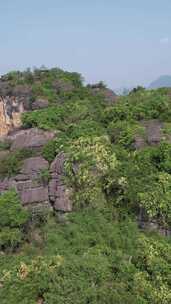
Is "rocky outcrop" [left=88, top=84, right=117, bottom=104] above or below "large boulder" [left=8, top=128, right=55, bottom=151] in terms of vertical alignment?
above

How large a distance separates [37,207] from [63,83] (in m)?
17.4

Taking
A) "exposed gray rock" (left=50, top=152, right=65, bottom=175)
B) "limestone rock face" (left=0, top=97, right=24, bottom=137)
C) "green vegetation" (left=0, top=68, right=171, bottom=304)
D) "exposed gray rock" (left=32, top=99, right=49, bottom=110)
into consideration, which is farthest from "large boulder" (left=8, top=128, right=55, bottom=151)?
"limestone rock face" (left=0, top=97, right=24, bottom=137)

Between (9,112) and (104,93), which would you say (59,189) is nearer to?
(9,112)

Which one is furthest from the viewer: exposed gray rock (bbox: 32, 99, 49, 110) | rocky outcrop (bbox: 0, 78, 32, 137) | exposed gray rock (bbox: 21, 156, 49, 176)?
rocky outcrop (bbox: 0, 78, 32, 137)

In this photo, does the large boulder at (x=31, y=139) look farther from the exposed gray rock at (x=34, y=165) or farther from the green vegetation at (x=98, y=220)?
the exposed gray rock at (x=34, y=165)

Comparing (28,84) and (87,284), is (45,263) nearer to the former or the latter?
(87,284)

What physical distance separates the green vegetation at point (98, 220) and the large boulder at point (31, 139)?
1.97ft

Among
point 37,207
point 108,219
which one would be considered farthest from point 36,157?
point 108,219

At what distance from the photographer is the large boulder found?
92.9 feet

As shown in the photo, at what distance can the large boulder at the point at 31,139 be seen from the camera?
1115 inches

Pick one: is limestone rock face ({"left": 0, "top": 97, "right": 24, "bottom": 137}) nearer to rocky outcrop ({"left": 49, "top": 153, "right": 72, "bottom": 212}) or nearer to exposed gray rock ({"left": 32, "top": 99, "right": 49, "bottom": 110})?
exposed gray rock ({"left": 32, "top": 99, "right": 49, "bottom": 110})

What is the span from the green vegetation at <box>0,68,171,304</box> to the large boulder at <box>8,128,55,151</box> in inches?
23.6

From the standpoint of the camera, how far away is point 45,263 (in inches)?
742

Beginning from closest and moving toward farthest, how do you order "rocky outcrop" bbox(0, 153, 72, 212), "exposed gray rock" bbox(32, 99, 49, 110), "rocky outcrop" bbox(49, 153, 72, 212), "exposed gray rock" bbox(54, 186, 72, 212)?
"exposed gray rock" bbox(54, 186, 72, 212)
"rocky outcrop" bbox(49, 153, 72, 212)
"rocky outcrop" bbox(0, 153, 72, 212)
"exposed gray rock" bbox(32, 99, 49, 110)
